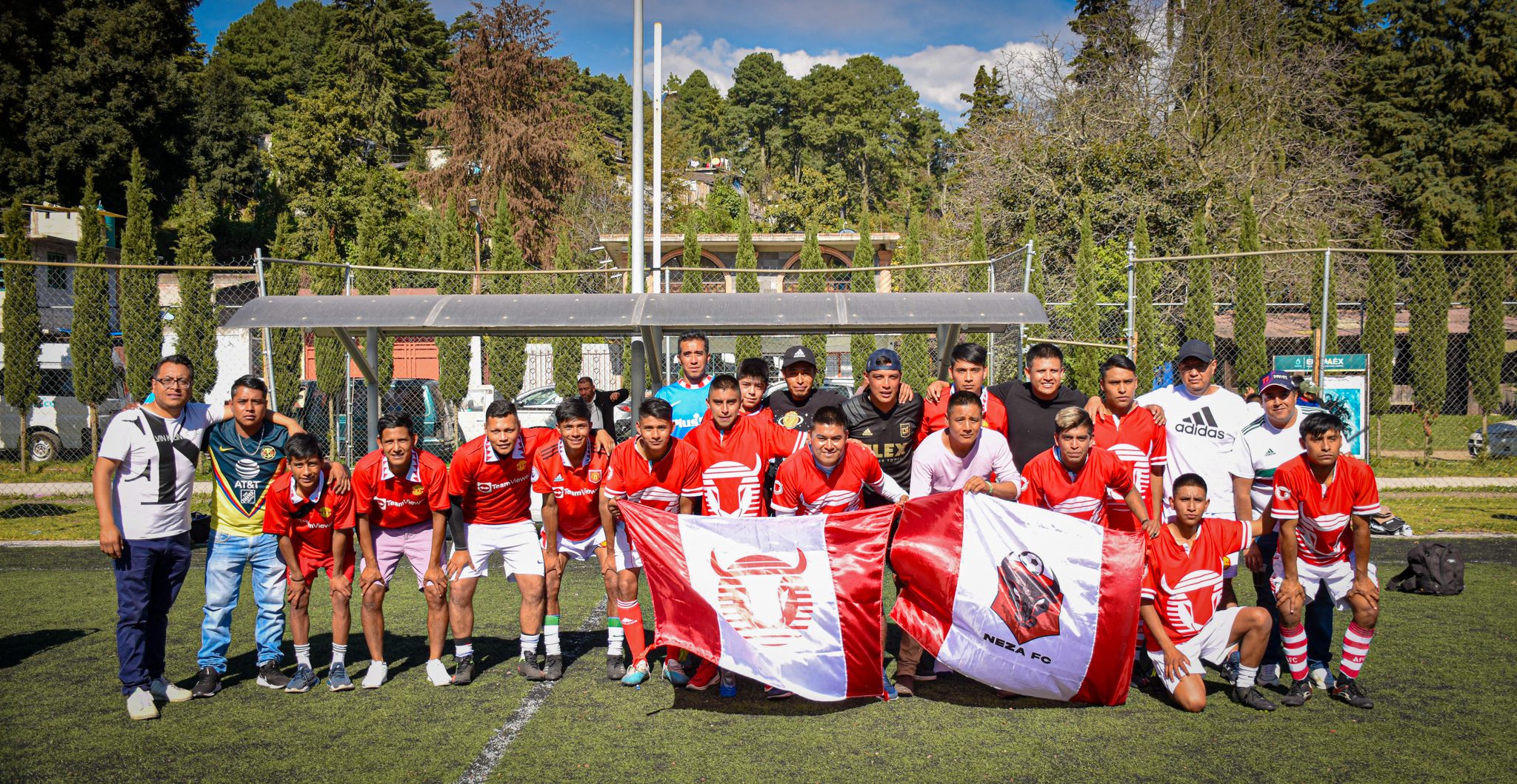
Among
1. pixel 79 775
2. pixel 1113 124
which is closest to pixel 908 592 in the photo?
pixel 79 775

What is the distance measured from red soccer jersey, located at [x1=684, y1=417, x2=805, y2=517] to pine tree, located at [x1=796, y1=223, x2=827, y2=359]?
679 cm

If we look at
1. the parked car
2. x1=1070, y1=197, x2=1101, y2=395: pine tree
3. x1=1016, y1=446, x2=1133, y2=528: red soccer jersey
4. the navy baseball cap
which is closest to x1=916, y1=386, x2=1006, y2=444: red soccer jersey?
the navy baseball cap

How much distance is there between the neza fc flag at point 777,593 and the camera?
512 cm

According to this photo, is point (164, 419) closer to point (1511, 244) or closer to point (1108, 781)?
point (1108, 781)

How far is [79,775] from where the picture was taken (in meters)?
4.36

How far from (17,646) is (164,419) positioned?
2.46 metres

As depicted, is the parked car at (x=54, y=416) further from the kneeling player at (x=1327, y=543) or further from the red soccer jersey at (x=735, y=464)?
the kneeling player at (x=1327, y=543)

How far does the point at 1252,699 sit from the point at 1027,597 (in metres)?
1.41

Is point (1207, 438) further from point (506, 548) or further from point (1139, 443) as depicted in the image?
point (506, 548)

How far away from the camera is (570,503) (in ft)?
19.4

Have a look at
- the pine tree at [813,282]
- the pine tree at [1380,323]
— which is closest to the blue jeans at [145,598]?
the pine tree at [813,282]

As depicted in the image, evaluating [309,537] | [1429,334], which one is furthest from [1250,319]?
[309,537]

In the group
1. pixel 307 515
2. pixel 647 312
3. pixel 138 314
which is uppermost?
pixel 138 314

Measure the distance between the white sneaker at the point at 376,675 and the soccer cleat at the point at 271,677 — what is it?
0.47 metres
